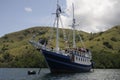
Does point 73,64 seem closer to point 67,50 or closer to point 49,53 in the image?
point 67,50

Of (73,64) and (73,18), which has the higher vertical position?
(73,18)

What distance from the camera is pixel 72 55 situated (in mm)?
113875

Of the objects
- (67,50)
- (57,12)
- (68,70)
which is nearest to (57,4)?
(57,12)

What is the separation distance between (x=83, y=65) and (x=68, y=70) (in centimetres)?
1584

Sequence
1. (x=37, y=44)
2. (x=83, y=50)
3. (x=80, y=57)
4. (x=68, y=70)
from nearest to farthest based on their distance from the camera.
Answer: (x=37, y=44) < (x=68, y=70) < (x=80, y=57) < (x=83, y=50)

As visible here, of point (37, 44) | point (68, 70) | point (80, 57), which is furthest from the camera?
point (80, 57)

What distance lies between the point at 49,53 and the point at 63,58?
6.30m

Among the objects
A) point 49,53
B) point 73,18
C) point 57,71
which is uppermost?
point 73,18

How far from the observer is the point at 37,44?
105625 millimetres

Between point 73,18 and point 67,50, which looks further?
point 73,18

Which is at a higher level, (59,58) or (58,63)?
(59,58)

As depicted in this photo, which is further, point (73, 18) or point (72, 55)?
point (73, 18)

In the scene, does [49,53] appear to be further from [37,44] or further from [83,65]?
[83,65]

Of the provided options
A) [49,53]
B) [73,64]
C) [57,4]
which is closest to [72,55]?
[73,64]
